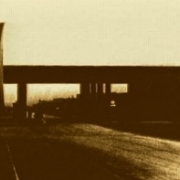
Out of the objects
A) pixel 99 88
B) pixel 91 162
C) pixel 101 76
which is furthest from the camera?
pixel 99 88

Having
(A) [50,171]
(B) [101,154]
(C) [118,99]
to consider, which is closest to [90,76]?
(C) [118,99]

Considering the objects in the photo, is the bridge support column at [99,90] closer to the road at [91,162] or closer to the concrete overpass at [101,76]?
the concrete overpass at [101,76]

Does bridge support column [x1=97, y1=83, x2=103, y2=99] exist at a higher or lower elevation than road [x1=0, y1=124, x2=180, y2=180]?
higher

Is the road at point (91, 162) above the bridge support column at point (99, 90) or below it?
below

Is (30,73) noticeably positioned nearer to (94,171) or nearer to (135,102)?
(135,102)

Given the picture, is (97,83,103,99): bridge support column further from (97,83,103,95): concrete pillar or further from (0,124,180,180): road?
(0,124,180,180): road

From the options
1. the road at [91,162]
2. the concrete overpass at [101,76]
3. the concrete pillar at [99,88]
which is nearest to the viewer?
the road at [91,162]

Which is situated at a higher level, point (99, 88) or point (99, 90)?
point (99, 88)

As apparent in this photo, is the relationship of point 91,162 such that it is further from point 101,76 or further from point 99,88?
point 99,88

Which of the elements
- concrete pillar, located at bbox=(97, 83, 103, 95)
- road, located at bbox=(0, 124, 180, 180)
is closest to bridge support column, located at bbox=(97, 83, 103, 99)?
concrete pillar, located at bbox=(97, 83, 103, 95)

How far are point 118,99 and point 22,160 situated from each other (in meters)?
94.5

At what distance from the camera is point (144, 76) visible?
96.0 metres

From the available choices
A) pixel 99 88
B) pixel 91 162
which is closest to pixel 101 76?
pixel 99 88

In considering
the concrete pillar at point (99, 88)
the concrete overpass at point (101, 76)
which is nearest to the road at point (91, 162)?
the concrete overpass at point (101, 76)
